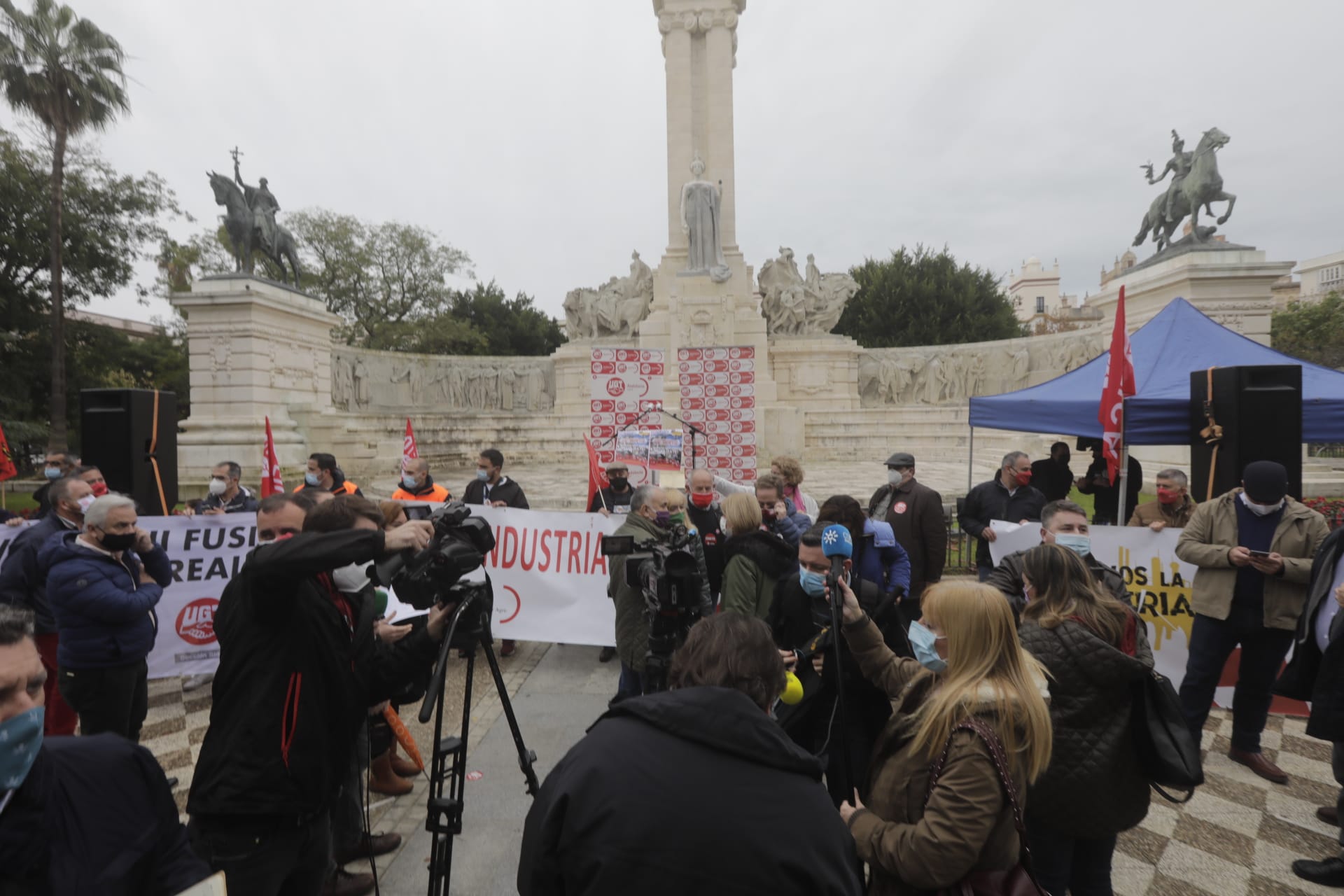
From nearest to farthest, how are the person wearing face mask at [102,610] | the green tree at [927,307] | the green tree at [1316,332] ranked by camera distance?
the person wearing face mask at [102,610] < the green tree at [1316,332] < the green tree at [927,307]

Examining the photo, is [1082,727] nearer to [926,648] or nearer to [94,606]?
[926,648]

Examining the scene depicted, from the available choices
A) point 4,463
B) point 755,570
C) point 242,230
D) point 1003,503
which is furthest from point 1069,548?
point 242,230

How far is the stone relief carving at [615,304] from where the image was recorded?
24141 mm

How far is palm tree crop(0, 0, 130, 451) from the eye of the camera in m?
17.8

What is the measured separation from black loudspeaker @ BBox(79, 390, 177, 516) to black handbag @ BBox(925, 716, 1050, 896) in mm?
6622

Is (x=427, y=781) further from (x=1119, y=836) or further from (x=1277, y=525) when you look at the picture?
(x=1277, y=525)

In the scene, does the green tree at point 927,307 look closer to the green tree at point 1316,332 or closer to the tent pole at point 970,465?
the green tree at point 1316,332

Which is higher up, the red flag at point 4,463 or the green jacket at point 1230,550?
the red flag at point 4,463

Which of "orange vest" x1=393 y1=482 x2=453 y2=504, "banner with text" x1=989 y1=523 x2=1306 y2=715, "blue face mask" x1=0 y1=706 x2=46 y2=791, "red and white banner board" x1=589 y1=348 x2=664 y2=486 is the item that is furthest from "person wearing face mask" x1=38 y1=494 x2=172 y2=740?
"red and white banner board" x1=589 y1=348 x2=664 y2=486

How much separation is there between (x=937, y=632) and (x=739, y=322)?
20.1 meters

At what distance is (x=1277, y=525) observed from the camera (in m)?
4.05

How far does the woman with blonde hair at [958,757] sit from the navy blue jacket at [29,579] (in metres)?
4.41

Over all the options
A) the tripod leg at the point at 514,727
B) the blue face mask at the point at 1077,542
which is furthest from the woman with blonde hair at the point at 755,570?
the tripod leg at the point at 514,727

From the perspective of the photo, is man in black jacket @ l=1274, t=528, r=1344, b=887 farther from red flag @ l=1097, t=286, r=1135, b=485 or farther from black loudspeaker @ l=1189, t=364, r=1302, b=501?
red flag @ l=1097, t=286, r=1135, b=485
